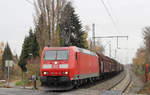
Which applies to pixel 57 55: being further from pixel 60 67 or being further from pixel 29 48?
pixel 29 48

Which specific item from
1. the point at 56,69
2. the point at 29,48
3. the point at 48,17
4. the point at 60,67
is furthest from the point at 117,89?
the point at 29,48

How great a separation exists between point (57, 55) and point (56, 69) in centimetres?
99

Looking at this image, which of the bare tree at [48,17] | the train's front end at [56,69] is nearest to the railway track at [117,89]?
the train's front end at [56,69]

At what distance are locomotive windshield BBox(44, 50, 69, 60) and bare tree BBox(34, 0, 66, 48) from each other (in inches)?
301

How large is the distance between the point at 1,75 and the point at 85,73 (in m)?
19.8

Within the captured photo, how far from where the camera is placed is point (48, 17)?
968 inches

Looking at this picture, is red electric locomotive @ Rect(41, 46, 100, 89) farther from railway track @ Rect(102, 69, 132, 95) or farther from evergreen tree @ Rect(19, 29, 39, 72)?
evergreen tree @ Rect(19, 29, 39, 72)

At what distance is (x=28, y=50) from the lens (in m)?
51.8

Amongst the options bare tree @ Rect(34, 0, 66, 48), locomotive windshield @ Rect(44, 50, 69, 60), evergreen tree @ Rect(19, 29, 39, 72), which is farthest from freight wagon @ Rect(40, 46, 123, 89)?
evergreen tree @ Rect(19, 29, 39, 72)

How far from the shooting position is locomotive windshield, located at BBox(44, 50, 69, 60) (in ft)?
54.1

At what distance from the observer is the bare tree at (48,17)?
24.6 metres

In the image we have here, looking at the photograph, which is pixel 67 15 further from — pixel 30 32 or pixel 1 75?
pixel 30 32

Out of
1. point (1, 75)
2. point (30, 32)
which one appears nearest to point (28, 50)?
point (30, 32)

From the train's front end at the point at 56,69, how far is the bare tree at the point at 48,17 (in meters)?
7.84
